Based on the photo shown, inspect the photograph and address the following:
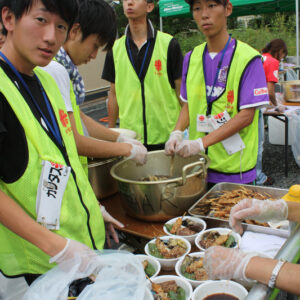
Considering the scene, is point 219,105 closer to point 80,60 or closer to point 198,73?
point 198,73

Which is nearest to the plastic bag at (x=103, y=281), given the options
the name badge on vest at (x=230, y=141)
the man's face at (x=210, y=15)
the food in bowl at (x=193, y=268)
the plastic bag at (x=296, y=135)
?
the food in bowl at (x=193, y=268)

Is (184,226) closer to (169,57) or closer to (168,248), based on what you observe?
(168,248)

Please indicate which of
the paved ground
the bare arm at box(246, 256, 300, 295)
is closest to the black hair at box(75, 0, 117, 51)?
the bare arm at box(246, 256, 300, 295)

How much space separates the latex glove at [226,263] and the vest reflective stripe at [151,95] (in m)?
2.15

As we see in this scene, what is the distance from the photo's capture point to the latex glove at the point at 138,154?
2108 millimetres

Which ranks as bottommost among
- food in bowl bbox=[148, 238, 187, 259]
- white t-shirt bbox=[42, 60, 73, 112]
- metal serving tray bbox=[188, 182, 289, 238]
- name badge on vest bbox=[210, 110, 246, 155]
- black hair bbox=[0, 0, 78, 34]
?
food in bowl bbox=[148, 238, 187, 259]

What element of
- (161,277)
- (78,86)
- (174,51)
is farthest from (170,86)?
(161,277)

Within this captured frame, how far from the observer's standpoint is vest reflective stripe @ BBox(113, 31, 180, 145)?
3.24m

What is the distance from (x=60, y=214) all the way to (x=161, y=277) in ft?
1.65

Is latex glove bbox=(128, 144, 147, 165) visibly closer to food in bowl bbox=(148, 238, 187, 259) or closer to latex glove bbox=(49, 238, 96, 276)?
food in bowl bbox=(148, 238, 187, 259)

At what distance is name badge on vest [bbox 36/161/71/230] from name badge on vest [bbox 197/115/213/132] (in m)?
1.39

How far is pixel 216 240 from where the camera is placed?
5.32ft

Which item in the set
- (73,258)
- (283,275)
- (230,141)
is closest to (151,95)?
(230,141)

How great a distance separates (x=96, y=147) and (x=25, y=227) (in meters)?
0.85
